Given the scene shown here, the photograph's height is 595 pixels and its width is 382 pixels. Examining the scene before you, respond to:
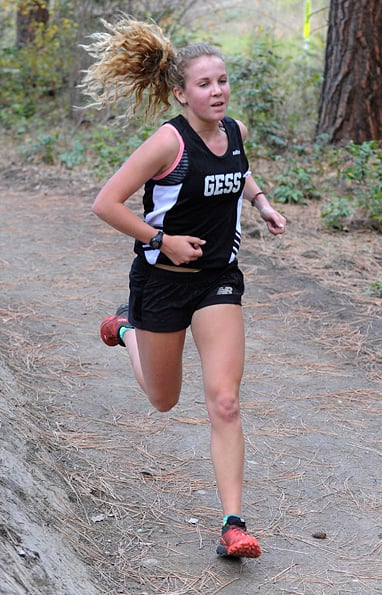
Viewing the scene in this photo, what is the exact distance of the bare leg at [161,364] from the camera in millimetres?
3906

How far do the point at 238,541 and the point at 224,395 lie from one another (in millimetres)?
566

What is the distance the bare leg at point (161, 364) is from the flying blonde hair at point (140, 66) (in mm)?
1070

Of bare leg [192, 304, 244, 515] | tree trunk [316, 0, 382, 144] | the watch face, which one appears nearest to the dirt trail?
bare leg [192, 304, 244, 515]

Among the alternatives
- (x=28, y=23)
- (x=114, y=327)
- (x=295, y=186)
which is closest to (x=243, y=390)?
(x=114, y=327)

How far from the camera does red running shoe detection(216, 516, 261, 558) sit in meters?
3.49

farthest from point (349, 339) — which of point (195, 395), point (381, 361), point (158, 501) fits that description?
point (158, 501)

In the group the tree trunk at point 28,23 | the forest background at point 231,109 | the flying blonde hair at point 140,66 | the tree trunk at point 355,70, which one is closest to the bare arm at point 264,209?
the flying blonde hair at point 140,66

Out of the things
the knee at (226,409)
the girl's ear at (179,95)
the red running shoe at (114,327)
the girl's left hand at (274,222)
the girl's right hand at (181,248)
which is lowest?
the red running shoe at (114,327)

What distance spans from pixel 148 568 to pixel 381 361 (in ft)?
9.84

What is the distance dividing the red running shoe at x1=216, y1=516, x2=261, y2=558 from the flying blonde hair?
1827mm

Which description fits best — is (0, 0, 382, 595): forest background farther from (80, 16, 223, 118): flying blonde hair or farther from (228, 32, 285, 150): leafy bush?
(80, 16, 223, 118): flying blonde hair

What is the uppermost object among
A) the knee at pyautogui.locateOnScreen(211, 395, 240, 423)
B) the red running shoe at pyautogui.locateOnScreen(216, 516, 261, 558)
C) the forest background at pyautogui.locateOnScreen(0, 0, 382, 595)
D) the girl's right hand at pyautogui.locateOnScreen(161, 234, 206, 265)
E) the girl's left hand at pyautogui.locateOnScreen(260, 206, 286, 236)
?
the girl's right hand at pyautogui.locateOnScreen(161, 234, 206, 265)

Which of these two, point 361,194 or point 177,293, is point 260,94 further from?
point 177,293

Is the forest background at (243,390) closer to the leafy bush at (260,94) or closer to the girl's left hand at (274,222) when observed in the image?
the leafy bush at (260,94)
